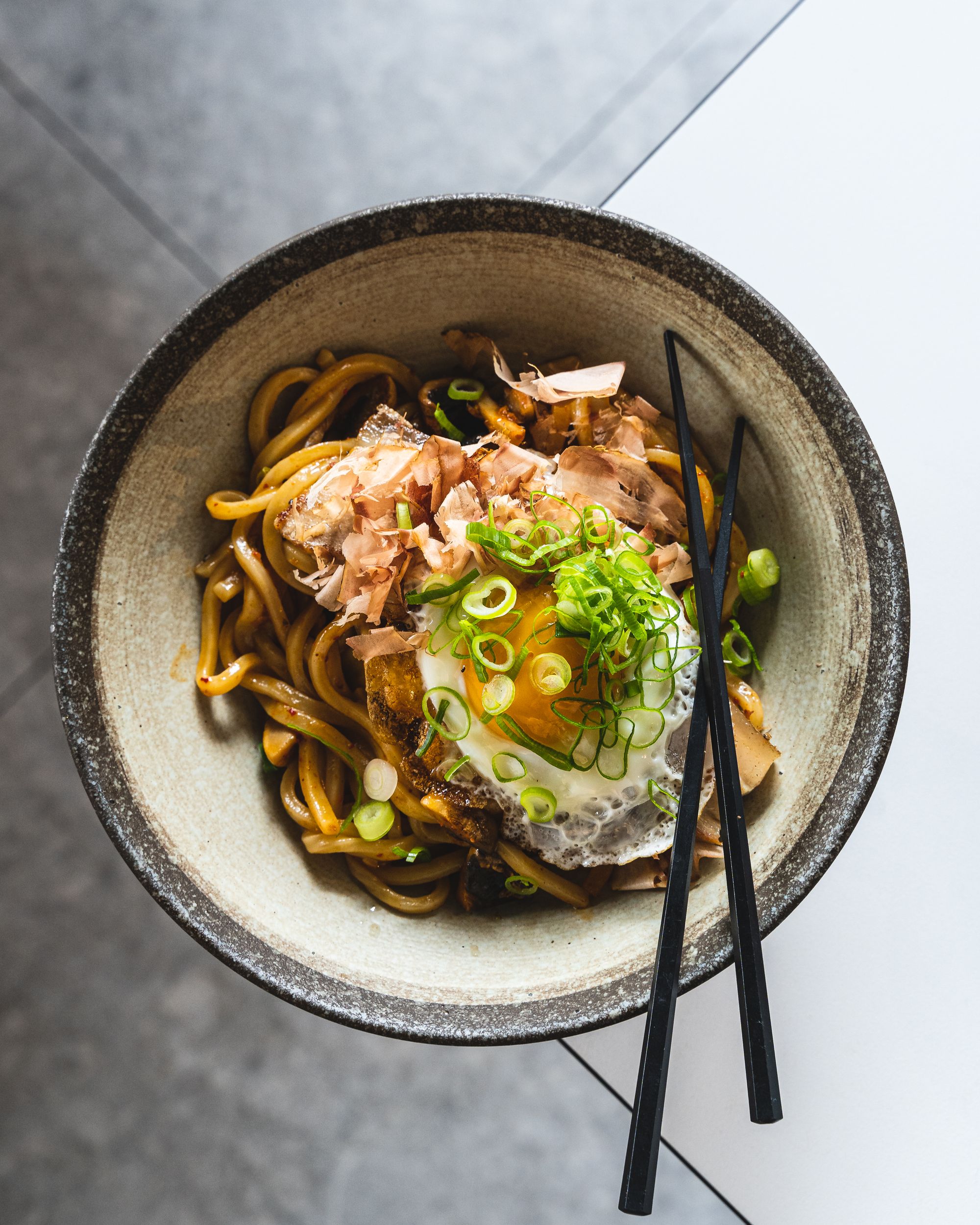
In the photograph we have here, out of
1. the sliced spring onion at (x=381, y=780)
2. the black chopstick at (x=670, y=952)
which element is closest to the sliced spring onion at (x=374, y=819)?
the sliced spring onion at (x=381, y=780)

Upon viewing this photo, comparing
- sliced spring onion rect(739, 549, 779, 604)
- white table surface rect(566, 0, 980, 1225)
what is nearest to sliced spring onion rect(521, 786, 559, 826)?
sliced spring onion rect(739, 549, 779, 604)

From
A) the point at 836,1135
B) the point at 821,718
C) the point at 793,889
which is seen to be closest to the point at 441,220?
the point at 821,718

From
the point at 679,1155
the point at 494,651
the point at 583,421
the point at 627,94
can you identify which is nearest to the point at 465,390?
the point at 583,421

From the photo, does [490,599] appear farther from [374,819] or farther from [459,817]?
[374,819]

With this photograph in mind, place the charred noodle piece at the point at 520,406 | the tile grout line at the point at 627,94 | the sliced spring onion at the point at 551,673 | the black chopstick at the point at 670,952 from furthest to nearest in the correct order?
1. the tile grout line at the point at 627,94
2. the charred noodle piece at the point at 520,406
3. the sliced spring onion at the point at 551,673
4. the black chopstick at the point at 670,952

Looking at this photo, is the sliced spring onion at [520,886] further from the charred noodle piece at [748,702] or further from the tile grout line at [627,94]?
the tile grout line at [627,94]

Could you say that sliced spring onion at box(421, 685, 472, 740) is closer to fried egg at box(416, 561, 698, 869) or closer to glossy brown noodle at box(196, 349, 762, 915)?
fried egg at box(416, 561, 698, 869)
